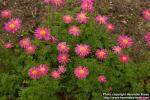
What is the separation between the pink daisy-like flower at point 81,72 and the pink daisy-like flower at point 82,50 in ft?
0.93

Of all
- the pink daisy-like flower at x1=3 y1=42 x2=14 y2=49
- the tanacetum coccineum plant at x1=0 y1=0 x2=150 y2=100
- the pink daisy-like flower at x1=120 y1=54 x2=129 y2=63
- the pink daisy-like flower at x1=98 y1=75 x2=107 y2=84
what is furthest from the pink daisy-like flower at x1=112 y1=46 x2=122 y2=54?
the pink daisy-like flower at x1=3 y1=42 x2=14 y2=49

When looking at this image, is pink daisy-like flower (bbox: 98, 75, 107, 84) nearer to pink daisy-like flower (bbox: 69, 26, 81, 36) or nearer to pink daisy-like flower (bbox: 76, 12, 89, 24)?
pink daisy-like flower (bbox: 69, 26, 81, 36)

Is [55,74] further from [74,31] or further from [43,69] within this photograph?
[74,31]

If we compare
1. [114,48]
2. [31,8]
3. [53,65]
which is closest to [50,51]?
[53,65]

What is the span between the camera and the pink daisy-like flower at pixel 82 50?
5.31m

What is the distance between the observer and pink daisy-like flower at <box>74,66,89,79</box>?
5.01 meters

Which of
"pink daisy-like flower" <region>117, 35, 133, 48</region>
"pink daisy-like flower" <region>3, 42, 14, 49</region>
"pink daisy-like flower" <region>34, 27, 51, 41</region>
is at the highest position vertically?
"pink daisy-like flower" <region>34, 27, 51, 41</region>

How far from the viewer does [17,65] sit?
5.51 metres

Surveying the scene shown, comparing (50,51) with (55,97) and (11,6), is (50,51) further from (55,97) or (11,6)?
(11,6)

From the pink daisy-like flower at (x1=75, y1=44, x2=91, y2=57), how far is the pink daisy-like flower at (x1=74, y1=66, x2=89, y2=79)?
0.93 feet

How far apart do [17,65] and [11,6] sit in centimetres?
183

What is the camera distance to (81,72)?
504 cm

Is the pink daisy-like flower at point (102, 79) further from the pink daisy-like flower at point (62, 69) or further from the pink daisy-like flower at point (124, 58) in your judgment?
the pink daisy-like flower at point (62, 69)

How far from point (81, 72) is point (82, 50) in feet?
1.50
